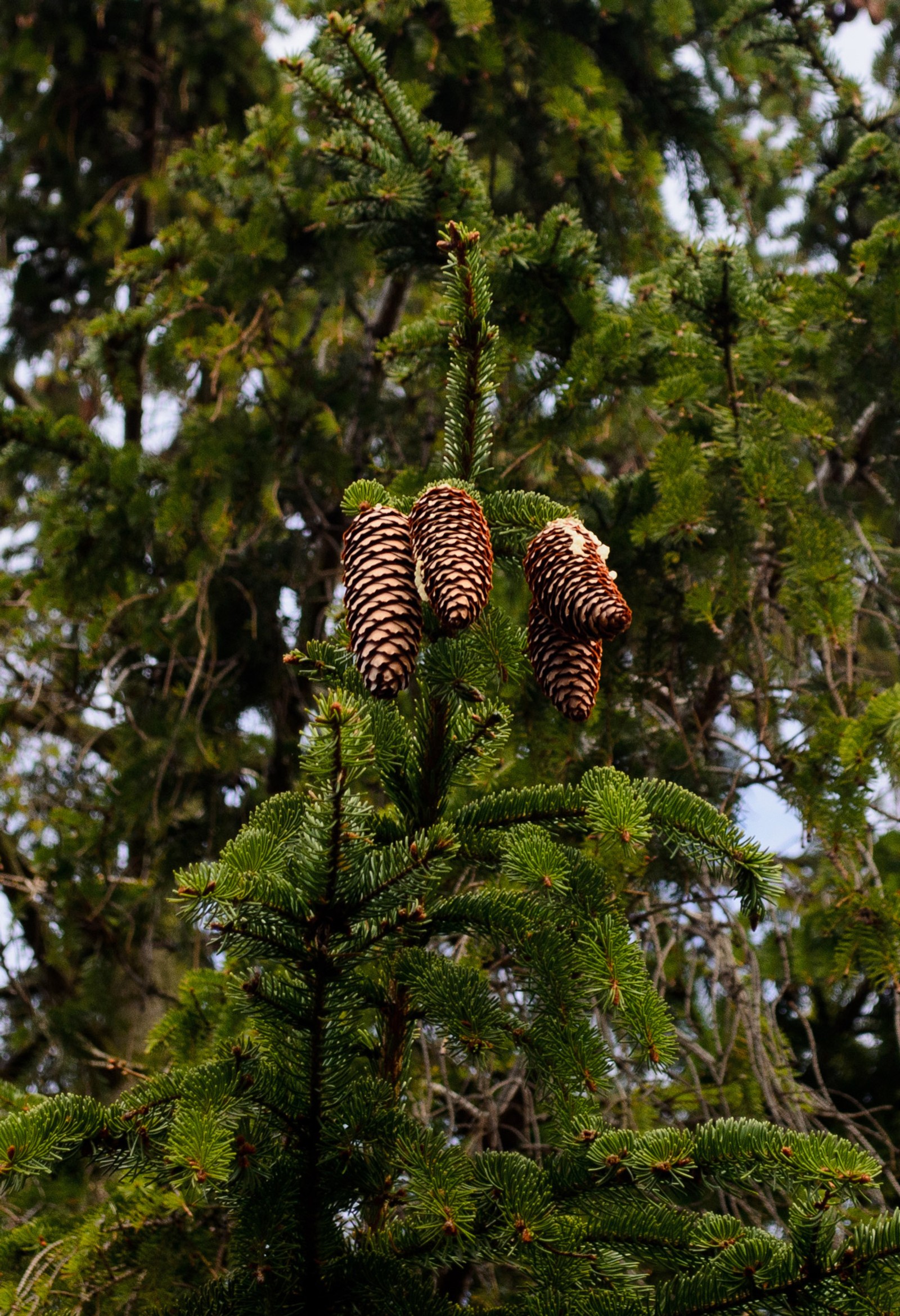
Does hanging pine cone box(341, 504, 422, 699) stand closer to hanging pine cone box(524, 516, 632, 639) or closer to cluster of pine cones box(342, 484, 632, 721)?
cluster of pine cones box(342, 484, 632, 721)

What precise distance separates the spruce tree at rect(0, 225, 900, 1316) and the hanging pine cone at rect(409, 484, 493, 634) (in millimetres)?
66

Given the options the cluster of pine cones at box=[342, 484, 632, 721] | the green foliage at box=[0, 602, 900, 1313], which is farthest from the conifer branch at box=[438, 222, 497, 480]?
the green foliage at box=[0, 602, 900, 1313]

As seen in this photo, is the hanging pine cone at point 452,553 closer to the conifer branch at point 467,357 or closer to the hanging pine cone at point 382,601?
the hanging pine cone at point 382,601

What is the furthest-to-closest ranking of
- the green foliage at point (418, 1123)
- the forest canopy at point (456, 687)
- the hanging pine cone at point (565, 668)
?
1. the hanging pine cone at point (565, 668)
2. the forest canopy at point (456, 687)
3. the green foliage at point (418, 1123)

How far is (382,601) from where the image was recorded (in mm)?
1243

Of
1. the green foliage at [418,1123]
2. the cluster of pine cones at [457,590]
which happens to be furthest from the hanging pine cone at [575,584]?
the green foliage at [418,1123]

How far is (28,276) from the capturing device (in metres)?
5.61

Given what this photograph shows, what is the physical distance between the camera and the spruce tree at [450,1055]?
3.58 ft

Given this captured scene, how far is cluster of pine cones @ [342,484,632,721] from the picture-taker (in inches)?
47.9

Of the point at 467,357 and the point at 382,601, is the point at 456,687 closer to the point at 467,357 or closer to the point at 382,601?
the point at 382,601

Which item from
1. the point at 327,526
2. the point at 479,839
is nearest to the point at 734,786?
the point at 479,839

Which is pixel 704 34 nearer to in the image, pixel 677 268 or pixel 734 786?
pixel 677 268

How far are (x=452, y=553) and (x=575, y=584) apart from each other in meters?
0.17

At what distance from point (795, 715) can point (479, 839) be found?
1545 mm
